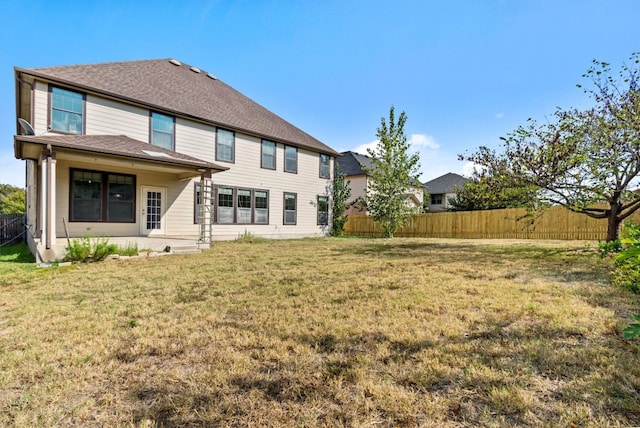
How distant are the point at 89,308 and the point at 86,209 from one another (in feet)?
26.3

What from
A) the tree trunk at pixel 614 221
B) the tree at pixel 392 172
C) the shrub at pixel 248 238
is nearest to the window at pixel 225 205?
the shrub at pixel 248 238

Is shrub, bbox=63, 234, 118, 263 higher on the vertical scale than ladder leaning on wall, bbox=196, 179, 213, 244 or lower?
lower

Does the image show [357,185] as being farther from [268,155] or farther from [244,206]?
[244,206]

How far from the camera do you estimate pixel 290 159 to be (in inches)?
635

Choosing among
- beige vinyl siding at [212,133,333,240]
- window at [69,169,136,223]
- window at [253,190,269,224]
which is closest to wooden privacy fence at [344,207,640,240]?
beige vinyl siding at [212,133,333,240]

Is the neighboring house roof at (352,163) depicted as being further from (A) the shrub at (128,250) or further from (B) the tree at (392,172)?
(A) the shrub at (128,250)

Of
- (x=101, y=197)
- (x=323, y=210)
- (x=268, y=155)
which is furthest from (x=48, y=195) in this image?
(x=323, y=210)

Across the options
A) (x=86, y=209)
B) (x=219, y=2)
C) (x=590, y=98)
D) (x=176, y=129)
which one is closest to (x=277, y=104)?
(x=176, y=129)

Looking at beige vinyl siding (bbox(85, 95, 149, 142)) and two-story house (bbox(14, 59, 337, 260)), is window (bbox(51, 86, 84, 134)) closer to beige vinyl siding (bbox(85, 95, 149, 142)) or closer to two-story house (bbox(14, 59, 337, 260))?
two-story house (bbox(14, 59, 337, 260))

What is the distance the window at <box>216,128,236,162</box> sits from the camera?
A: 43.9 feet

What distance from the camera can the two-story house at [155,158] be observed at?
902cm

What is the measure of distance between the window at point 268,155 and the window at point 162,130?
412 cm

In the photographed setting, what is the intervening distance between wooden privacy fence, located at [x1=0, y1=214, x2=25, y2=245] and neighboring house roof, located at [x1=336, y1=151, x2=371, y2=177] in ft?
61.7

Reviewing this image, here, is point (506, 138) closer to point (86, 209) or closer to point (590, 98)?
point (590, 98)
